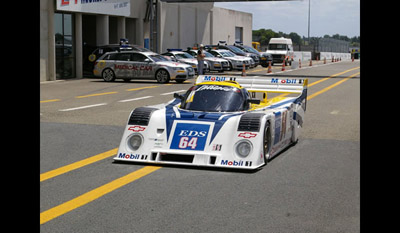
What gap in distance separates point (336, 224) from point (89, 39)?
37074 millimetres

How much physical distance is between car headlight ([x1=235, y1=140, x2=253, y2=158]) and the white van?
41876 millimetres

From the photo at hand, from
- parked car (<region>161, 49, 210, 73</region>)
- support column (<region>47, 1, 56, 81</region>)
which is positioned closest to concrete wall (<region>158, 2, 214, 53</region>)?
parked car (<region>161, 49, 210, 73</region>)

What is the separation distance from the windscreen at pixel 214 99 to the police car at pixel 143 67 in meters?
17.8

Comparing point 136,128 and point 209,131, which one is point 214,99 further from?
point 136,128

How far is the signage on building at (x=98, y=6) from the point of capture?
3167 cm

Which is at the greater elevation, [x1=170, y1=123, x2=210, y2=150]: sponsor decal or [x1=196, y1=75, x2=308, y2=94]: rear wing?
[x1=196, y1=75, x2=308, y2=94]: rear wing

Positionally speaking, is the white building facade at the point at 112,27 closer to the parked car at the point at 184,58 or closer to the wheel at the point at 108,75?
the wheel at the point at 108,75

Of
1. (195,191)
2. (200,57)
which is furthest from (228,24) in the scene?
(195,191)

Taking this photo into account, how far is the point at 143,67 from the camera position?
91.5 feet

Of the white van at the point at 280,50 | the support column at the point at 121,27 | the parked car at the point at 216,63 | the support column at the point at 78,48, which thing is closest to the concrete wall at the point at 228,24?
the white van at the point at 280,50

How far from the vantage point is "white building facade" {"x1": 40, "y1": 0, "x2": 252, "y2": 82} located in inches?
1215

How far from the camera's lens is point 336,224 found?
215 inches

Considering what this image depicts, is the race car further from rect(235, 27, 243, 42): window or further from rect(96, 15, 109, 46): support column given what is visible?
rect(235, 27, 243, 42): window

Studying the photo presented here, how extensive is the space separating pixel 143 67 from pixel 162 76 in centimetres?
105
